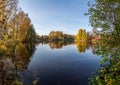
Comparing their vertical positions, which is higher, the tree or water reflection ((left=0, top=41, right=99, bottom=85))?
the tree

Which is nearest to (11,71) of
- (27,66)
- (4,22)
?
(4,22)

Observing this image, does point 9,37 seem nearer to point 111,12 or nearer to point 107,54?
point 107,54

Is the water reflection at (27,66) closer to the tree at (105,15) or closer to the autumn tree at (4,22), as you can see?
the autumn tree at (4,22)

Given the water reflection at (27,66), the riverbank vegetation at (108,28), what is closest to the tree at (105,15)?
the riverbank vegetation at (108,28)

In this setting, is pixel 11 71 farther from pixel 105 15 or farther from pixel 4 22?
pixel 105 15

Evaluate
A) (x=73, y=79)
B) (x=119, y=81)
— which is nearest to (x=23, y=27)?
(x=73, y=79)

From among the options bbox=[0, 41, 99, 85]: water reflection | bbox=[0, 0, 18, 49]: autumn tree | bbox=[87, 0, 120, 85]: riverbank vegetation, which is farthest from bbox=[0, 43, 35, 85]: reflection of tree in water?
bbox=[87, 0, 120, 85]: riverbank vegetation

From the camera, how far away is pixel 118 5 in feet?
42.5

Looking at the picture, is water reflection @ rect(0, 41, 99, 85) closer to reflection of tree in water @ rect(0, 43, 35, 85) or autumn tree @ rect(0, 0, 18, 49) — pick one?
reflection of tree in water @ rect(0, 43, 35, 85)

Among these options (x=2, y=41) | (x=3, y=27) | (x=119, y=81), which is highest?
(x=3, y=27)

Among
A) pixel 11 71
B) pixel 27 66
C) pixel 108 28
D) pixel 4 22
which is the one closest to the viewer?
pixel 4 22

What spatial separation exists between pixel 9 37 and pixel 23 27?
9763 cm

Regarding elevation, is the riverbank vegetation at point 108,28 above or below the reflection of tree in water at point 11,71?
above

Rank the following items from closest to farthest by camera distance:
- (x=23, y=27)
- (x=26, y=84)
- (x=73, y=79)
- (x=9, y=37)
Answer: (x=9, y=37) → (x=26, y=84) → (x=73, y=79) → (x=23, y=27)
